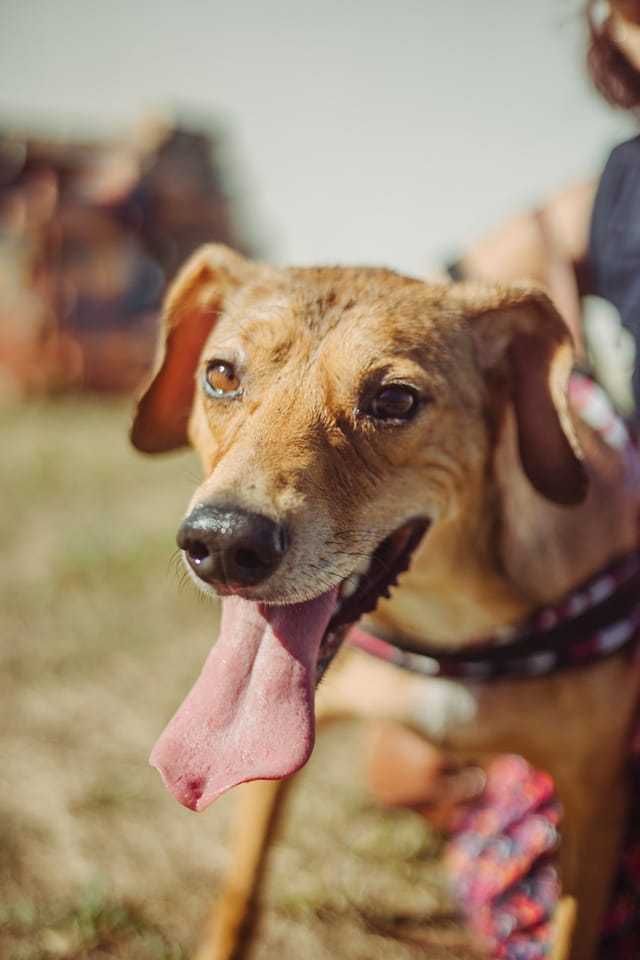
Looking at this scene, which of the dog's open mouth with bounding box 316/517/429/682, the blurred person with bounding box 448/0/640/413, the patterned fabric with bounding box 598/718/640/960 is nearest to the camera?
the dog's open mouth with bounding box 316/517/429/682

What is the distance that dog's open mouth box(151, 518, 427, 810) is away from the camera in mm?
1818

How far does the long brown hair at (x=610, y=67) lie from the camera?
8.67ft

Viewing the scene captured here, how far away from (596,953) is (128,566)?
363 centimetres

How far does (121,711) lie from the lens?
389 centimetres

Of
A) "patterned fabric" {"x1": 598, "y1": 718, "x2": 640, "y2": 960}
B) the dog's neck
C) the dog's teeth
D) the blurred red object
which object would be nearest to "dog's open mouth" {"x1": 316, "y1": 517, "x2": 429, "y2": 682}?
the dog's teeth

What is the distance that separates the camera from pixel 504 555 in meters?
2.38

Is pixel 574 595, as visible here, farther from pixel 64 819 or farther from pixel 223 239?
pixel 223 239

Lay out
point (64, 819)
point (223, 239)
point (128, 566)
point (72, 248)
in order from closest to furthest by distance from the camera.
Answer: point (64, 819), point (128, 566), point (72, 248), point (223, 239)

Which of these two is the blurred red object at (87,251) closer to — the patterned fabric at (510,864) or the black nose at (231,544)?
the patterned fabric at (510,864)

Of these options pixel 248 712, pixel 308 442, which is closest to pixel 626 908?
pixel 248 712

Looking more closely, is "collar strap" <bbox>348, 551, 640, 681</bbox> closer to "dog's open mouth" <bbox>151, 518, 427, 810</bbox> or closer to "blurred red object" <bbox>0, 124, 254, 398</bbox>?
"dog's open mouth" <bbox>151, 518, 427, 810</bbox>

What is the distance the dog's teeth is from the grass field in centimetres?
120

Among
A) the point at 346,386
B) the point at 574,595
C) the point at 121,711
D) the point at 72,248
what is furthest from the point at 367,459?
the point at 72,248

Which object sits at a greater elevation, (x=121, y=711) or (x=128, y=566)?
(x=121, y=711)
